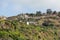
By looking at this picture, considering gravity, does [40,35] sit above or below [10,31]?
below

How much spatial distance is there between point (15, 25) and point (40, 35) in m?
5.13

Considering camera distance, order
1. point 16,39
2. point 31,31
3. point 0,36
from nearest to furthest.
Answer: point 0,36 → point 16,39 → point 31,31

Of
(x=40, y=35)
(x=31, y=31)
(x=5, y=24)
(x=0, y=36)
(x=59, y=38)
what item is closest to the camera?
(x=0, y=36)

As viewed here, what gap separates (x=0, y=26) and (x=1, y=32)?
6.09ft

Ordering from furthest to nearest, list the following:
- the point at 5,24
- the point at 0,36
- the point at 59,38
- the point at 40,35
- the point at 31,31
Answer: the point at 59,38
the point at 40,35
the point at 31,31
the point at 5,24
the point at 0,36

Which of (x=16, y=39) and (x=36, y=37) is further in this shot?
(x=36, y=37)

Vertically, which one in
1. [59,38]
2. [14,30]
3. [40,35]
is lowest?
[59,38]

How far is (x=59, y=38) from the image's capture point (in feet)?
132

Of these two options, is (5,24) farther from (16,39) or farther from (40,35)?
(40,35)

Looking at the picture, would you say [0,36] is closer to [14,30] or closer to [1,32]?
[1,32]

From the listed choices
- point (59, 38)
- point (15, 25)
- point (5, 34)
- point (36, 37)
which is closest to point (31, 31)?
point (36, 37)

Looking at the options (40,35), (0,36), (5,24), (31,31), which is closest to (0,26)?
(5,24)

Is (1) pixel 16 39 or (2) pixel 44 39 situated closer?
(1) pixel 16 39

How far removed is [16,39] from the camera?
23.0 m
